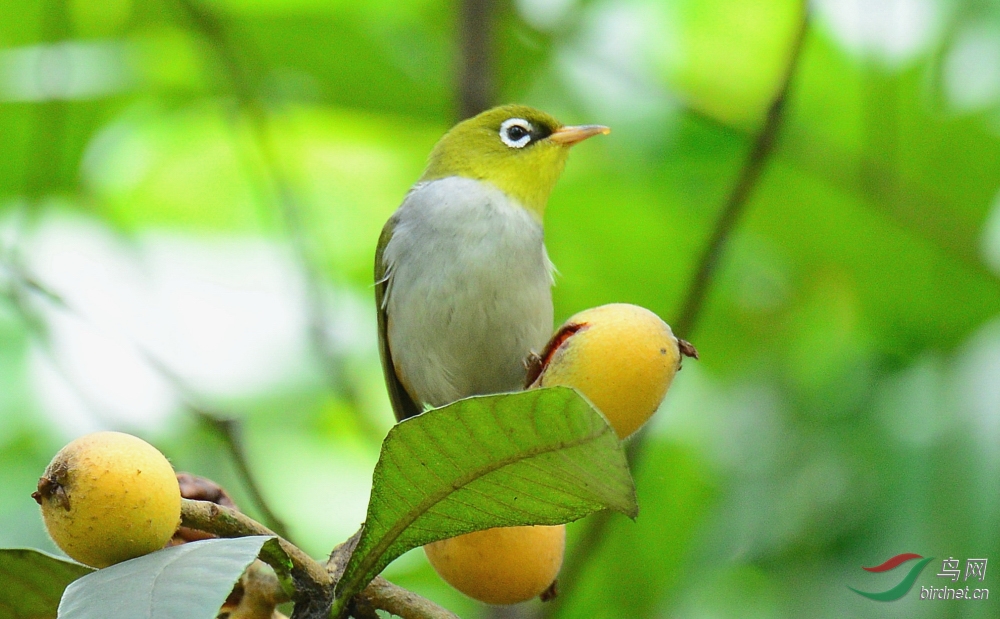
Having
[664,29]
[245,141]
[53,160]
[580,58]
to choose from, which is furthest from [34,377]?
[664,29]

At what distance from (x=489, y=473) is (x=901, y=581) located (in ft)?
5.79

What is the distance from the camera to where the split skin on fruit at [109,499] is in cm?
155

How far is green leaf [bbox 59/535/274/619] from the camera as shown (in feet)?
4.50

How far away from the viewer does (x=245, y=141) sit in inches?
177

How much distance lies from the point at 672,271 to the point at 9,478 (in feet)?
9.17

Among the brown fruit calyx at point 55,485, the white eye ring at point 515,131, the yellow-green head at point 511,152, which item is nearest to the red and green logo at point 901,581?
the yellow-green head at point 511,152

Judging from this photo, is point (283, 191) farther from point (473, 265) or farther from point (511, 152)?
point (511, 152)

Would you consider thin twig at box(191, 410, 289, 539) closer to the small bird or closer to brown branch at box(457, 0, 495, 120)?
the small bird

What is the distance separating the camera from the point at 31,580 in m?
1.79

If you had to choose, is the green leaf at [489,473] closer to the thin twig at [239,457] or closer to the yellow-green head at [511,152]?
the thin twig at [239,457]

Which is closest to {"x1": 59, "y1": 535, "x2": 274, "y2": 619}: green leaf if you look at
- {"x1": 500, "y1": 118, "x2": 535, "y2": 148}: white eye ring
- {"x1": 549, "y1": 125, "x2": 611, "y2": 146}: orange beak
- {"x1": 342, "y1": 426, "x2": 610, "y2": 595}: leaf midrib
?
{"x1": 342, "y1": 426, "x2": 610, "y2": 595}: leaf midrib

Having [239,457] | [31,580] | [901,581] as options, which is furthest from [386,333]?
[31,580]

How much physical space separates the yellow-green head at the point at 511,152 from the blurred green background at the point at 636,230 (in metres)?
0.20

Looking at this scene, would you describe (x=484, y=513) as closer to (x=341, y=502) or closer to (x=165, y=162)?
(x=341, y=502)
